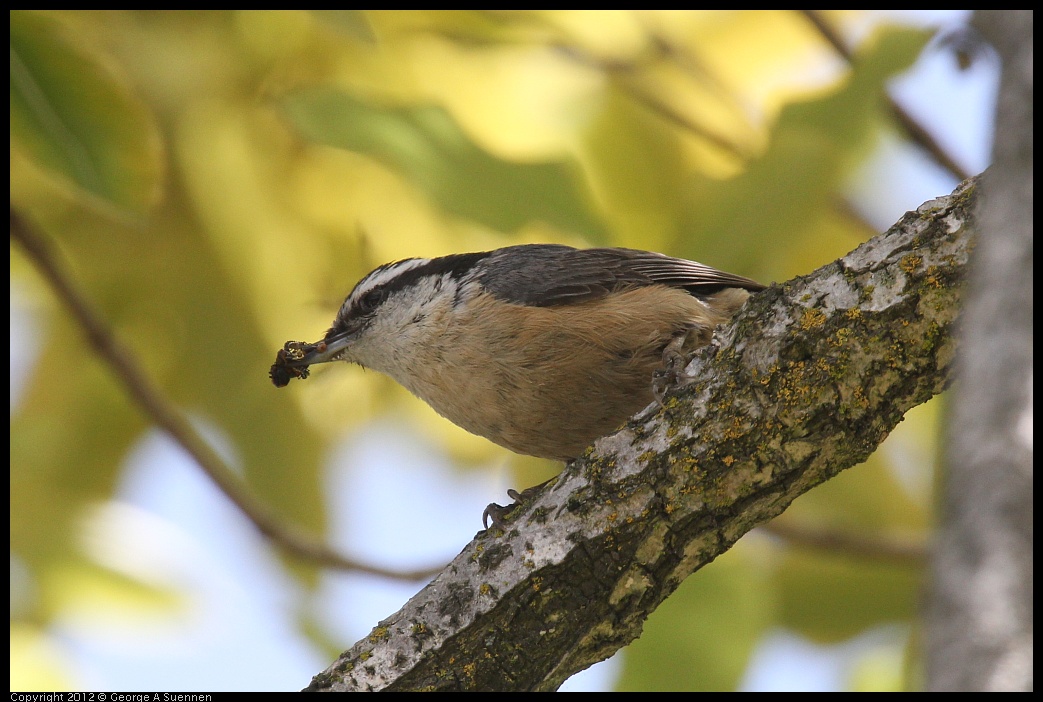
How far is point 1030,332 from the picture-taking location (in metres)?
0.89

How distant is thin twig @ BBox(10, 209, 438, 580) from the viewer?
12.1ft

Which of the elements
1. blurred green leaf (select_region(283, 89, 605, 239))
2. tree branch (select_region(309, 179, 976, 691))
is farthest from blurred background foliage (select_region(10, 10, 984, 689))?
tree branch (select_region(309, 179, 976, 691))

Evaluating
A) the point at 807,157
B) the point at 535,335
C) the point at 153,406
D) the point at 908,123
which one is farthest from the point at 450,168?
the point at 908,123

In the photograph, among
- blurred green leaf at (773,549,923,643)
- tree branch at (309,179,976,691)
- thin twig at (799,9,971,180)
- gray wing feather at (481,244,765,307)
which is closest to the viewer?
tree branch at (309,179,976,691)

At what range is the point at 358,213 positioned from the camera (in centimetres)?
441

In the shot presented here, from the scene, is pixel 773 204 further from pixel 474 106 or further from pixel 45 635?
pixel 45 635

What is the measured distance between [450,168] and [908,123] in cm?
212

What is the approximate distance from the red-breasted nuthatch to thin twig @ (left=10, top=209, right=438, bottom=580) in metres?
0.45

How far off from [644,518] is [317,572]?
235cm

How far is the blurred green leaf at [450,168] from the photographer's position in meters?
3.63

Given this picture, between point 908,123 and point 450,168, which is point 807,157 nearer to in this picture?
point 908,123

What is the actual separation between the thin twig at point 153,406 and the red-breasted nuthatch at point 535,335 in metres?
0.45

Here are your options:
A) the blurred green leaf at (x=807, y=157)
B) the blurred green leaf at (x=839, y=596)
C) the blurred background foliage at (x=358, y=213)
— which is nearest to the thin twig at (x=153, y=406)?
the blurred background foliage at (x=358, y=213)

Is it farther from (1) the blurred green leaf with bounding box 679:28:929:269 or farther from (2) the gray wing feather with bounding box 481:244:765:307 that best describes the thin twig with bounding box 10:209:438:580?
(1) the blurred green leaf with bounding box 679:28:929:269
